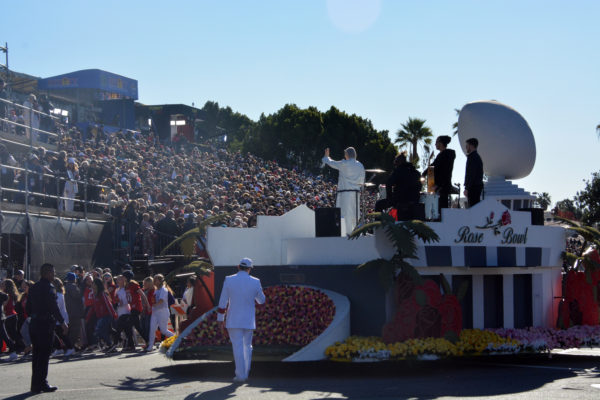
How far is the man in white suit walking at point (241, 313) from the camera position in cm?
1177

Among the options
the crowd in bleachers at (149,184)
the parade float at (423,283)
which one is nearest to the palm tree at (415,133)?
the crowd in bleachers at (149,184)

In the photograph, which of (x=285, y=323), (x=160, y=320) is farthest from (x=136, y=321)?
(x=285, y=323)

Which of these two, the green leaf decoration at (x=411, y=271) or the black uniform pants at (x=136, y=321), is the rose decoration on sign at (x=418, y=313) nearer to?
the green leaf decoration at (x=411, y=271)

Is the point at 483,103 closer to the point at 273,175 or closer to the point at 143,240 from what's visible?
the point at 143,240

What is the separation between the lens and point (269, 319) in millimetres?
14023

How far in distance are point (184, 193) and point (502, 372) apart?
16.8m

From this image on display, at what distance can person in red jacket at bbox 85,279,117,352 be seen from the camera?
17500 millimetres

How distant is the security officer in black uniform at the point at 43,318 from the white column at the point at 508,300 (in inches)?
344

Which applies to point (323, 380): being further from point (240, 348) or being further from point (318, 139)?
point (318, 139)

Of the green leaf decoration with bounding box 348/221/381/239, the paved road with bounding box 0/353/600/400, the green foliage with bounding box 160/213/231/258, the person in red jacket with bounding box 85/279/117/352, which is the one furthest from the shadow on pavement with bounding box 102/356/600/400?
the person in red jacket with bounding box 85/279/117/352

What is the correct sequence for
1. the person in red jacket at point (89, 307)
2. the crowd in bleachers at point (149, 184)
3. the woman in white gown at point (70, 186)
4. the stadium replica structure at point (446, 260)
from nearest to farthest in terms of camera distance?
the stadium replica structure at point (446, 260) < the person in red jacket at point (89, 307) < the crowd in bleachers at point (149, 184) < the woman in white gown at point (70, 186)

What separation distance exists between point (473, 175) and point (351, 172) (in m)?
2.53

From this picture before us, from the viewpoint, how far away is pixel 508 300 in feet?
52.7

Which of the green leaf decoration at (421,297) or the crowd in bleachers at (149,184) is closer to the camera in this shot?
the green leaf decoration at (421,297)
